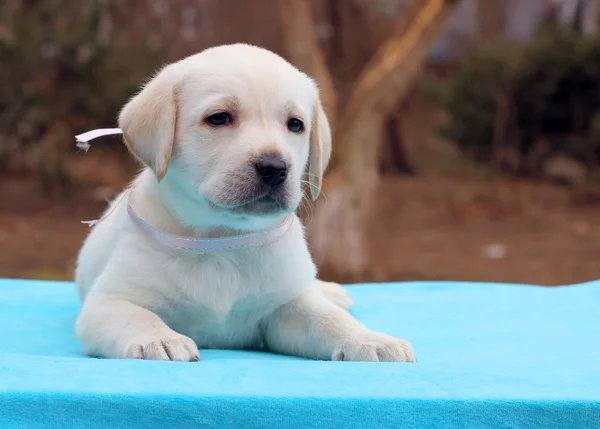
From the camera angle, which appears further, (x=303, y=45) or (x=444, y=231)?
(x=444, y=231)

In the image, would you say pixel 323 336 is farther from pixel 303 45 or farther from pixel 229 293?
pixel 303 45

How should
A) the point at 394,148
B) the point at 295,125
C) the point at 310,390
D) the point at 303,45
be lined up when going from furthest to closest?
1. the point at 394,148
2. the point at 303,45
3. the point at 295,125
4. the point at 310,390

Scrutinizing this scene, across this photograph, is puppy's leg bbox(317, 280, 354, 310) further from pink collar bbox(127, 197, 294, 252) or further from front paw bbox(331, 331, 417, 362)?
front paw bbox(331, 331, 417, 362)

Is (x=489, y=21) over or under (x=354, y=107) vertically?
over

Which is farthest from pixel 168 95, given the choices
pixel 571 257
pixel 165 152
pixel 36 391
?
pixel 571 257

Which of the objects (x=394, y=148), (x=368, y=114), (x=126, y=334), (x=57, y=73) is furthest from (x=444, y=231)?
(x=126, y=334)

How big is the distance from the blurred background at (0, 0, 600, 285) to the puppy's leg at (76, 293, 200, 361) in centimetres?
465

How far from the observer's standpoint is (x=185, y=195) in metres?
2.16

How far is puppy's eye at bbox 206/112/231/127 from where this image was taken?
205 cm

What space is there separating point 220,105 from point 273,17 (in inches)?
280

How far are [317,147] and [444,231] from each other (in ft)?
21.5

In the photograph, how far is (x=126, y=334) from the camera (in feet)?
6.37

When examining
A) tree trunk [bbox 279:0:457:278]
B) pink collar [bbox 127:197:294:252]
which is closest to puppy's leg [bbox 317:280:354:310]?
pink collar [bbox 127:197:294:252]

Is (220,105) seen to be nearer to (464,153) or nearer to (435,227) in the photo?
(435,227)
